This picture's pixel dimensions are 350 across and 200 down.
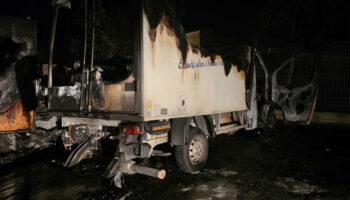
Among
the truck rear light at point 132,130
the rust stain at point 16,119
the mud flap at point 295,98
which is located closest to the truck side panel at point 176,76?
the truck rear light at point 132,130

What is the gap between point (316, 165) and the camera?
5.01 m

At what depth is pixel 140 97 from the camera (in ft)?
11.1

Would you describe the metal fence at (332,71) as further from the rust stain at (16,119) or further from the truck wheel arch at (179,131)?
the rust stain at (16,119)

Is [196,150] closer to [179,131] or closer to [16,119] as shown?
[179,131]

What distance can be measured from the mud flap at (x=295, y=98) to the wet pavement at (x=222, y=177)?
2.59ft

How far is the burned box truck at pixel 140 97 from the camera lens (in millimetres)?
3480

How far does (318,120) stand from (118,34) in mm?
7782

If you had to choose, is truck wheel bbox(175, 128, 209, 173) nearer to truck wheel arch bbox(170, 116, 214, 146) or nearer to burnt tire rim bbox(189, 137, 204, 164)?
burnt tire rim bbox(189, 137, 204, 164)

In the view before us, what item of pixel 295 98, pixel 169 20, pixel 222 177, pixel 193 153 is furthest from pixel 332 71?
pixel 169 20

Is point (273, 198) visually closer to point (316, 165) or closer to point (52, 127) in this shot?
point (316, 165)

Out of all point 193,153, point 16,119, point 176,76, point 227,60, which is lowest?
point 193,153

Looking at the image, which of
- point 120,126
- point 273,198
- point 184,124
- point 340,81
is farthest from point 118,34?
point 340,81

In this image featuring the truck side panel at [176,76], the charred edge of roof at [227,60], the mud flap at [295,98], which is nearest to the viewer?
the truck side panel at [176,76]

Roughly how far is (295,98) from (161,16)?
4.29m
